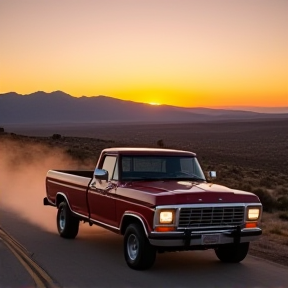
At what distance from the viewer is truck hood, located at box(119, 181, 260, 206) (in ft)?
29.8

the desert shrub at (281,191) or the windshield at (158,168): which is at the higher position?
the windshield at (158,168)

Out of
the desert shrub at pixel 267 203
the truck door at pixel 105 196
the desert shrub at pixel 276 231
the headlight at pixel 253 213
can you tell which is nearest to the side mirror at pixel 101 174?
the truck door at pixel 105 196

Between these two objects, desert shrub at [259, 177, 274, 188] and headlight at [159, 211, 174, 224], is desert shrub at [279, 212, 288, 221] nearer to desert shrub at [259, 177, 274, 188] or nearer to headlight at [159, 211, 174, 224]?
headlight at [159, 211, 174, 224]

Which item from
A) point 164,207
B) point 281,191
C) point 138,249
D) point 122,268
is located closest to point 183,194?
point 164,207

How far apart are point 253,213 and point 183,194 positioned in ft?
4.59

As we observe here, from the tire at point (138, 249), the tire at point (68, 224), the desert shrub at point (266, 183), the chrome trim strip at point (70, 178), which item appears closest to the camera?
the tire at point (138, 249)

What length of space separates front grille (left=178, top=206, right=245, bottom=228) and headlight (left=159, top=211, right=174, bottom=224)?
0.14 meters

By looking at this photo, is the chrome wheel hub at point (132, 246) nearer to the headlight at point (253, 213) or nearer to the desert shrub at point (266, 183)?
the headlight at point (253, 213)

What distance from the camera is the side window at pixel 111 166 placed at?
10781mm

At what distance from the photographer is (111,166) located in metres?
11.0

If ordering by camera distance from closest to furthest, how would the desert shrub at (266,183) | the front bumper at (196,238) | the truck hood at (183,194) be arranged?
the front bumper at (196,238), the truck hood at (183,194), the desert shrub at (266,183)

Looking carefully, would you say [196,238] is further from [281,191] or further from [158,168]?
[281,191]

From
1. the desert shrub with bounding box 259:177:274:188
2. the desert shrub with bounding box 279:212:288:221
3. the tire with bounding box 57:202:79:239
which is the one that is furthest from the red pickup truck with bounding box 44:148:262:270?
the desert shrub with bounding box 259:177:274:188

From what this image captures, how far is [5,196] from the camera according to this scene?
22469 mm
